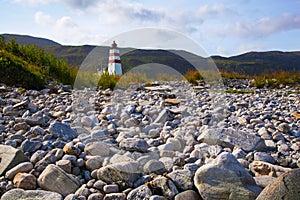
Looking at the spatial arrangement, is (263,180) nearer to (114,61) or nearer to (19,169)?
(19,169)

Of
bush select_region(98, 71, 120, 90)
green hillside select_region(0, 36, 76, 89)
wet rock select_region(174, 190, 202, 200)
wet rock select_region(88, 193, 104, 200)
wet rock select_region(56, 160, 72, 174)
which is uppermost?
green hillside select_region(0, 36, 76, 89)

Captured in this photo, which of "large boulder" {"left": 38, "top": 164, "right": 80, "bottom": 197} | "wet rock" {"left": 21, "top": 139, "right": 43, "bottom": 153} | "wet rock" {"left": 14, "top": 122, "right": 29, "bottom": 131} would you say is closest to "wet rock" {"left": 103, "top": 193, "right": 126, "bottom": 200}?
"large boulder" {"left": 38, "top": 164, "right": 80, "bottom": 197}

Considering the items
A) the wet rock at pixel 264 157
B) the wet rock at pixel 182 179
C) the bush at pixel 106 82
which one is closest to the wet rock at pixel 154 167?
the wet rock at pixel 182 179

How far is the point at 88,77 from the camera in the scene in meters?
9.00

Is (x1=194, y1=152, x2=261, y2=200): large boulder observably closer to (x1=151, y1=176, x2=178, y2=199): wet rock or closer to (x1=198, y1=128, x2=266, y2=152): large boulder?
(x1=151, y1=176, x2=178, y2=199): wet rock

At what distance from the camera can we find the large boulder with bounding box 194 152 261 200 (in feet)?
6.14

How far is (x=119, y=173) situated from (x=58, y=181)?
1.38ft

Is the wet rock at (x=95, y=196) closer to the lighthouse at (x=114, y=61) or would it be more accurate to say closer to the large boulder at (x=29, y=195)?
the large boulder at (x=29, y=195)

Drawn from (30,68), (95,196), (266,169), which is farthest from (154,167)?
(30,68)

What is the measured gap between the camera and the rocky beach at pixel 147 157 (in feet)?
6.42

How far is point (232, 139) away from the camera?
2842mm

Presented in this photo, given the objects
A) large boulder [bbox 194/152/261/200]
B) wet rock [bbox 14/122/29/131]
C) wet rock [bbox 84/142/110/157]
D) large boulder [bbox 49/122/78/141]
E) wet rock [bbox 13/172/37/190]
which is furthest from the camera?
Answer: wet rock [bbox 14/122/29/131]

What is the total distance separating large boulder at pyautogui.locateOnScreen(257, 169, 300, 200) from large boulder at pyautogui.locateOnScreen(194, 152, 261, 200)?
→ 0.67 feet

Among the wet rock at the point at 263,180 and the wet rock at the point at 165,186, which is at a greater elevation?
the wet rock at the point at 263,180
